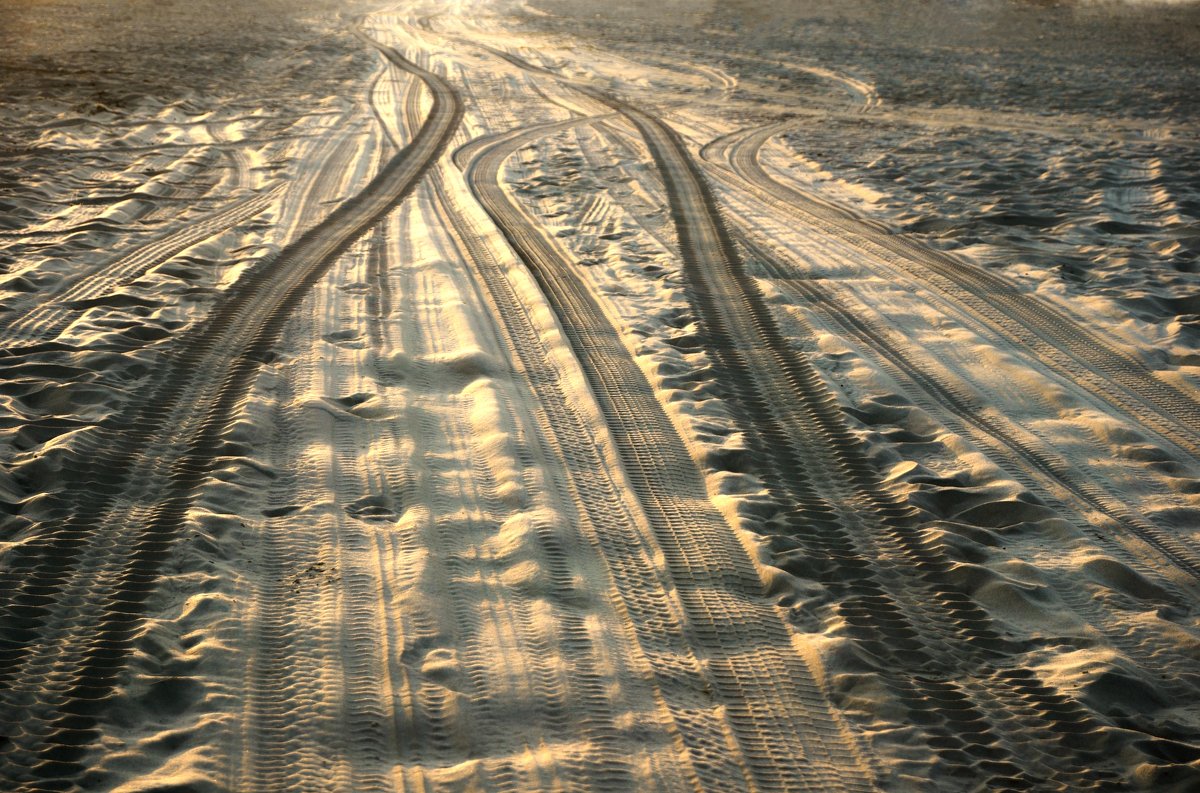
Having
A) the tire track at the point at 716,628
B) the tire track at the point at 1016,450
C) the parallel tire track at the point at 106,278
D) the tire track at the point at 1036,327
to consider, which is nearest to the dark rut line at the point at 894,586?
the tire track at the point at 716,628

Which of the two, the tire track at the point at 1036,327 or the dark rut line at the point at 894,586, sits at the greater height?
the tire track at the point at 1036,327

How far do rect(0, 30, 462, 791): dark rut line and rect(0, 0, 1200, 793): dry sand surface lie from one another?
0.02 meters

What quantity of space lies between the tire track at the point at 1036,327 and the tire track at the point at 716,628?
7.63ft

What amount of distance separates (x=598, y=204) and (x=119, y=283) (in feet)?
13.0

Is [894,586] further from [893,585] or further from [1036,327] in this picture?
[1036,327]

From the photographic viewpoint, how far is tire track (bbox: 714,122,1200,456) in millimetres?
4645

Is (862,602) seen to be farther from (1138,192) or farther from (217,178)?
(217,178)

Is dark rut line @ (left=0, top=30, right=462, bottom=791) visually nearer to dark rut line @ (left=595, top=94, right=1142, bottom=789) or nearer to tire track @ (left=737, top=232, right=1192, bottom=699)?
dark rut line @ (left=595, top=94, right=1142, bottom=789)

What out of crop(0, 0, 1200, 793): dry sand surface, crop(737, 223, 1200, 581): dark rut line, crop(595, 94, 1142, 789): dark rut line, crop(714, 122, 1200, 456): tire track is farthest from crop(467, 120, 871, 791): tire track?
crop(714, 122, 1200, 456): tire track

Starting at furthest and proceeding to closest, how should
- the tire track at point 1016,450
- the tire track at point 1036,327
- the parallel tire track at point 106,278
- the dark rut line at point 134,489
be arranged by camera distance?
the parallel tire track at point 106,278 < the tire track at point 1036,327 < the tire track at point 1016,450 < the dark rut line at point 134,489

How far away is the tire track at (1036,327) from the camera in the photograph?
464 centimetres

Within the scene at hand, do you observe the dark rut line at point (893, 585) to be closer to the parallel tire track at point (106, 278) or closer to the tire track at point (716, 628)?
the tire track at point (716, 628)

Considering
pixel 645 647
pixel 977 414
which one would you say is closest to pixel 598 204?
pixel 977 414

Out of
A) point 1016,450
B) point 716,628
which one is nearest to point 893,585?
point 716,628
